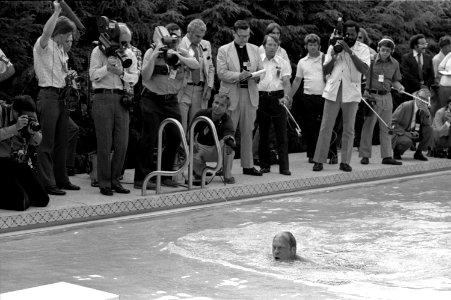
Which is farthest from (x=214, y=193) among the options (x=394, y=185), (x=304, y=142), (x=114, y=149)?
(x=304, y=142)

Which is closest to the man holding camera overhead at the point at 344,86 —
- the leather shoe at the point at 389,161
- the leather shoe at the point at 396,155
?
the leather shoe at the point at 389,161

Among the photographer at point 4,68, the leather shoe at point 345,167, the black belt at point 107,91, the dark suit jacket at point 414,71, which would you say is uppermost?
the dark suit jacket at point 414,71

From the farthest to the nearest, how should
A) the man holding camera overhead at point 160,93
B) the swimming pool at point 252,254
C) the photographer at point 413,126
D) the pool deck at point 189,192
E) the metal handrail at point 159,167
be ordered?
→ the photographer at point 413,126 → the man holding camera overhead at point 160,93 → the metal handrail at point 159,167 → the pool deck at point 189,192 → the swimming pool at point 252,254

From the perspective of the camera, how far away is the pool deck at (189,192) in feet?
32.0

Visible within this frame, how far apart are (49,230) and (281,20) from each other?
9.16 m

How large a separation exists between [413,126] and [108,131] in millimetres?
6965

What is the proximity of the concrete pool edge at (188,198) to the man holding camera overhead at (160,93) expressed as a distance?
0.69 meters

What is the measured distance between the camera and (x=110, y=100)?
11.2m

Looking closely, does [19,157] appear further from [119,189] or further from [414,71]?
[414,71]

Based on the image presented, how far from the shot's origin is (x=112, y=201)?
10734 millimetres

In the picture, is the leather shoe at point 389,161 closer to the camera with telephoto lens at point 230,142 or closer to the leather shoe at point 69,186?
the camera with telephoto lens at point 230,142

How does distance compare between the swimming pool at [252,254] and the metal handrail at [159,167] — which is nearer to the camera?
the swimming pool at [252,254]

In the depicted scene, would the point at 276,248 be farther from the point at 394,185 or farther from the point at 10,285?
the point at 394,185

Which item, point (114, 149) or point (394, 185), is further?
point (394, 185)
